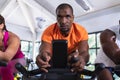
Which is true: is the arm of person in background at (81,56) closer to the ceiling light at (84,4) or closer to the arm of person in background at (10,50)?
the arm of person in background at (10,50)

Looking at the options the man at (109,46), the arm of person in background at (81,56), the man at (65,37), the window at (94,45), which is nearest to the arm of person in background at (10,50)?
the man at (65,37)

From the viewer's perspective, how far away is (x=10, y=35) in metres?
1.65

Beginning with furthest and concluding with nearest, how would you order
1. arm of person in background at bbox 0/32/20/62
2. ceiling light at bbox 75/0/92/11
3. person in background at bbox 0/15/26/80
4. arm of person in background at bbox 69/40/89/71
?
ceiling light at bbox 75/0/92/11
person in background at bbox 0/15/26/80
arm of person in background at bbox 0/32/20/62
arm of person in background at bbox 69/40/89/71

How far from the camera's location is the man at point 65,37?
1.20 m

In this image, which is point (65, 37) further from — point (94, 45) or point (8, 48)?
point (94, 45)

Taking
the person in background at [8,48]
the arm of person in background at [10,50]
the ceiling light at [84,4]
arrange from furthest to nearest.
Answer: the ceiling light at [84,4] → the person in background at [8,48] → the arm of person in background at [10,50]

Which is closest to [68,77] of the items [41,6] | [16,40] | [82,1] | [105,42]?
[105,42]

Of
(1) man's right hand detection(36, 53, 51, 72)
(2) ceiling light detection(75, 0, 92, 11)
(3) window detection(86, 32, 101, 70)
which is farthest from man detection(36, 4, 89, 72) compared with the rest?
(3) window detection(86, 32, 101, 70)

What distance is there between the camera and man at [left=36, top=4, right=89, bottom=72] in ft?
3.93

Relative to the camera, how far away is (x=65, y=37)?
1442 mm

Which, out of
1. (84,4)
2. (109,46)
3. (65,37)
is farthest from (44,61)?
(84,4)

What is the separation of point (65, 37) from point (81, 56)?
267 millimetres

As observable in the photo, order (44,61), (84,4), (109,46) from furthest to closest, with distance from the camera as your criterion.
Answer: (84,4) < (109,46) < (44,61)

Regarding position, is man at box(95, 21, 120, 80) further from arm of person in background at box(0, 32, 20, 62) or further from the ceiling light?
the ceiling light
